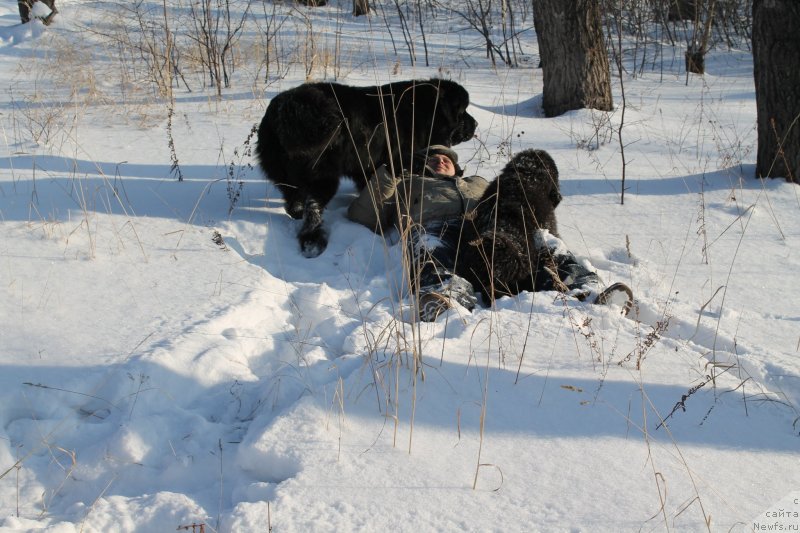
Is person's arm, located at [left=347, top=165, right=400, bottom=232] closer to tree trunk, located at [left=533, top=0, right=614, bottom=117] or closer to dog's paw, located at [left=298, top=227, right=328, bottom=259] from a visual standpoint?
dog's paw, located at [left=298, top=227, right=328, bottom=259]

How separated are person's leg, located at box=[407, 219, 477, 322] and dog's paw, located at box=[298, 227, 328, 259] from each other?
0.65 meters

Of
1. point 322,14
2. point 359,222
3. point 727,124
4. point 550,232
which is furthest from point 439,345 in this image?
point 322,14

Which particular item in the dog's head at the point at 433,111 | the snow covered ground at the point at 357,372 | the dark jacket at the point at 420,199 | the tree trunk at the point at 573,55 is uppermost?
the tree trunk at the point at 573,55

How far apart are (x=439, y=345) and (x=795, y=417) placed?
1.43 m

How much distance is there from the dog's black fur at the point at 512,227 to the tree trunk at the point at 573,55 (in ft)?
10.8

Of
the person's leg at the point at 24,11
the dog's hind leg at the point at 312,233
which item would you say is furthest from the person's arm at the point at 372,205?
the person's leg at the point at 24,11

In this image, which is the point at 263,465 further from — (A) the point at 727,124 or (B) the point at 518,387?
(A) the point at 727,124

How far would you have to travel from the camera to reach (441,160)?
493 cm

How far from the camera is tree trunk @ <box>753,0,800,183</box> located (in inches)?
200

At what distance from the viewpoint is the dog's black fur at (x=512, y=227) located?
12.2 ft

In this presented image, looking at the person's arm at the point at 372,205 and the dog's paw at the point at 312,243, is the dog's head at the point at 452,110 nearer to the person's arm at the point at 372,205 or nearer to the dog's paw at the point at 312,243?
the person's arm at the point at 372,205

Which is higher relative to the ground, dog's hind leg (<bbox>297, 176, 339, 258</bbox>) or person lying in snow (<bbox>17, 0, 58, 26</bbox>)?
person lying in snow (<bbox>17, 0, 58, 26</bbox>)

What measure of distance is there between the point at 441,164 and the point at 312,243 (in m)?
1.14

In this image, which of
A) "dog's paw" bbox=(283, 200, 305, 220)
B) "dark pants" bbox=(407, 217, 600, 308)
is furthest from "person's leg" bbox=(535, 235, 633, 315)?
"dog's paw" bbox=(283, 200, 305, 220)
